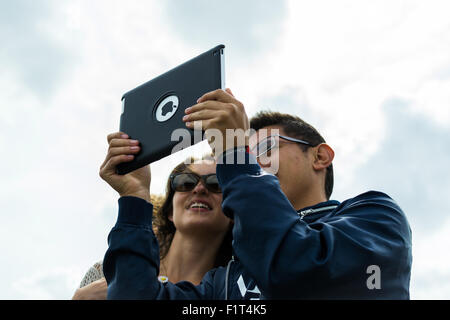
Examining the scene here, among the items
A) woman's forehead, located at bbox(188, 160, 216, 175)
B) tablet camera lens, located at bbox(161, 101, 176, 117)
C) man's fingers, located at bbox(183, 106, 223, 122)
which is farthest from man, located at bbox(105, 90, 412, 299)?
woman's forehead, located at bbox(188, 160, 216, 175)

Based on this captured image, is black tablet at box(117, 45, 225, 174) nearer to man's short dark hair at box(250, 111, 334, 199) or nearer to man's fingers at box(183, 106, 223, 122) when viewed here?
man's fingers at box(183, 106, 223, 122)

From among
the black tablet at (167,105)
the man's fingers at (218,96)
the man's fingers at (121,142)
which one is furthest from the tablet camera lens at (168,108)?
the man's fingers at (218,96)

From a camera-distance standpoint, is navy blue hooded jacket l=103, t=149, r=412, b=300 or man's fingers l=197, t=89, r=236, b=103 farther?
man's fingers l=197, t=89, r=236, b=103

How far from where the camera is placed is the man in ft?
6.48

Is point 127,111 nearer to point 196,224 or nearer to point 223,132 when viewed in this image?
point 223,132

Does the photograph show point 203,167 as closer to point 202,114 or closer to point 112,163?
point 112,163

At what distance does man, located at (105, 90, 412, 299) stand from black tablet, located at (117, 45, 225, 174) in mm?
165

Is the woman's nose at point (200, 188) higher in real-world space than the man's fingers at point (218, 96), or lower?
higher

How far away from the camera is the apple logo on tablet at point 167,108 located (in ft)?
8.61

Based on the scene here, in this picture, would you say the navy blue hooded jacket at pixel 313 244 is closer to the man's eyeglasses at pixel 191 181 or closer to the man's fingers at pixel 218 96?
the man's fingers at pixel 218 96

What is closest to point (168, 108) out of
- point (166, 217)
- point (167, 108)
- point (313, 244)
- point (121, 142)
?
point (167, 108)

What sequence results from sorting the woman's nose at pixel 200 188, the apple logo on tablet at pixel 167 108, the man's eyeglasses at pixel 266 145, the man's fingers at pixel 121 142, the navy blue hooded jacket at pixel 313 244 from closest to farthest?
the navy blue hooded jacket at pixel 313 244
the apple logo on tablet at pixel 167 108
the man's fingers at pixel 121 142
the man's eyeglasses at pixel 266 145
the woman's nose at pixel 200 188
